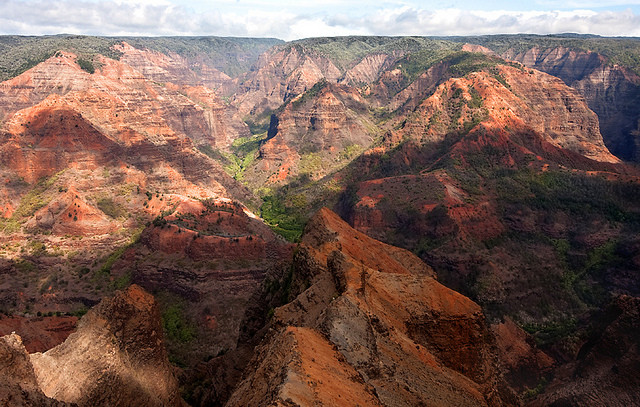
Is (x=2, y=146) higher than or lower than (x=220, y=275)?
higher

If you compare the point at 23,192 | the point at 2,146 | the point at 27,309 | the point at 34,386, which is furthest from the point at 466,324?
the point at 2,146

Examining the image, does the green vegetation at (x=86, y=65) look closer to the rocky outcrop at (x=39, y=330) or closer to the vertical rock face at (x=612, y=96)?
the rocky outcrop at (x=39, y=330)

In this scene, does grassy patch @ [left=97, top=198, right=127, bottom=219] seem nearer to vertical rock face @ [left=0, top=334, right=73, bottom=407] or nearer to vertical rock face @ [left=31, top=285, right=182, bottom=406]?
vertical rock face @ [left=31, top=285, right=182, bottom=406]

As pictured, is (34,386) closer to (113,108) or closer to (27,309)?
(27,309)

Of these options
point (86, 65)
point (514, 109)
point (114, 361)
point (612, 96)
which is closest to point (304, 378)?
point (114, 361)

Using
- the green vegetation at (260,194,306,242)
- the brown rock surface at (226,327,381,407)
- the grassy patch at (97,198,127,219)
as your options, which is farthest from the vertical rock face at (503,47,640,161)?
the brown rock surface at (226,327,381,407)

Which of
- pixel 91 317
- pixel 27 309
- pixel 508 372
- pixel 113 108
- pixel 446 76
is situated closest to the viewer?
pixel 91 317

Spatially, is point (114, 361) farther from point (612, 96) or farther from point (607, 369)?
point (612, 96)
